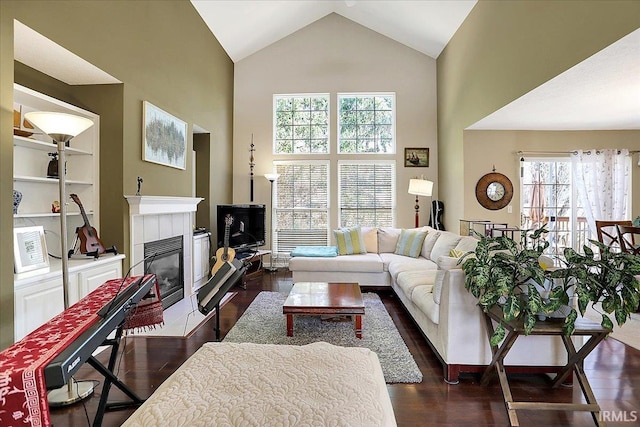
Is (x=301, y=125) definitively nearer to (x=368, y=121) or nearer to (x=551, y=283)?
(x=368, y=121)

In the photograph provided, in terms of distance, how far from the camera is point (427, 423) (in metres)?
1.94

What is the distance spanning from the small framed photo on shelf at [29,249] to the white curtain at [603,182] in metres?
6.79

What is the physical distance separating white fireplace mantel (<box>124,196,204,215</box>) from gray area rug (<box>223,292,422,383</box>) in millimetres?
1527

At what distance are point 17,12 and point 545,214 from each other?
21.8 feet

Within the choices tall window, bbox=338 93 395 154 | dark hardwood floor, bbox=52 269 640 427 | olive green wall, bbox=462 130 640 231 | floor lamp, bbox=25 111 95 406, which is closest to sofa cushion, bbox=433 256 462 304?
dark hardwood floor, bbox=52 269 640 427

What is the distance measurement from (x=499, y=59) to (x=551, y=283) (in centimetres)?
311

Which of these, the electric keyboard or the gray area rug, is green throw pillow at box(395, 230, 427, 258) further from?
the electric keyboard

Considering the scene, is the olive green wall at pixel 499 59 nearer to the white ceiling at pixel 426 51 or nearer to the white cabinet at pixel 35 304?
the white ceiling at pixel 426 51

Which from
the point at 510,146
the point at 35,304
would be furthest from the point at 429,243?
the point at 35,304

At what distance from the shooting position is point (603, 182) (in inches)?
202

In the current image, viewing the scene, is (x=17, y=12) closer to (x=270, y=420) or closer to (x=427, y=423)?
(x=270, y=420)

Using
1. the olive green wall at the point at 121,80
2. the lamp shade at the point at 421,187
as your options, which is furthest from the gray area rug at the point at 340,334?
the lamp shade at the point at 421,187

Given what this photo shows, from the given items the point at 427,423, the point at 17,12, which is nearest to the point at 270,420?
the point at 427,423

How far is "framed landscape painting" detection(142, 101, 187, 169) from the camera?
3.62 m
